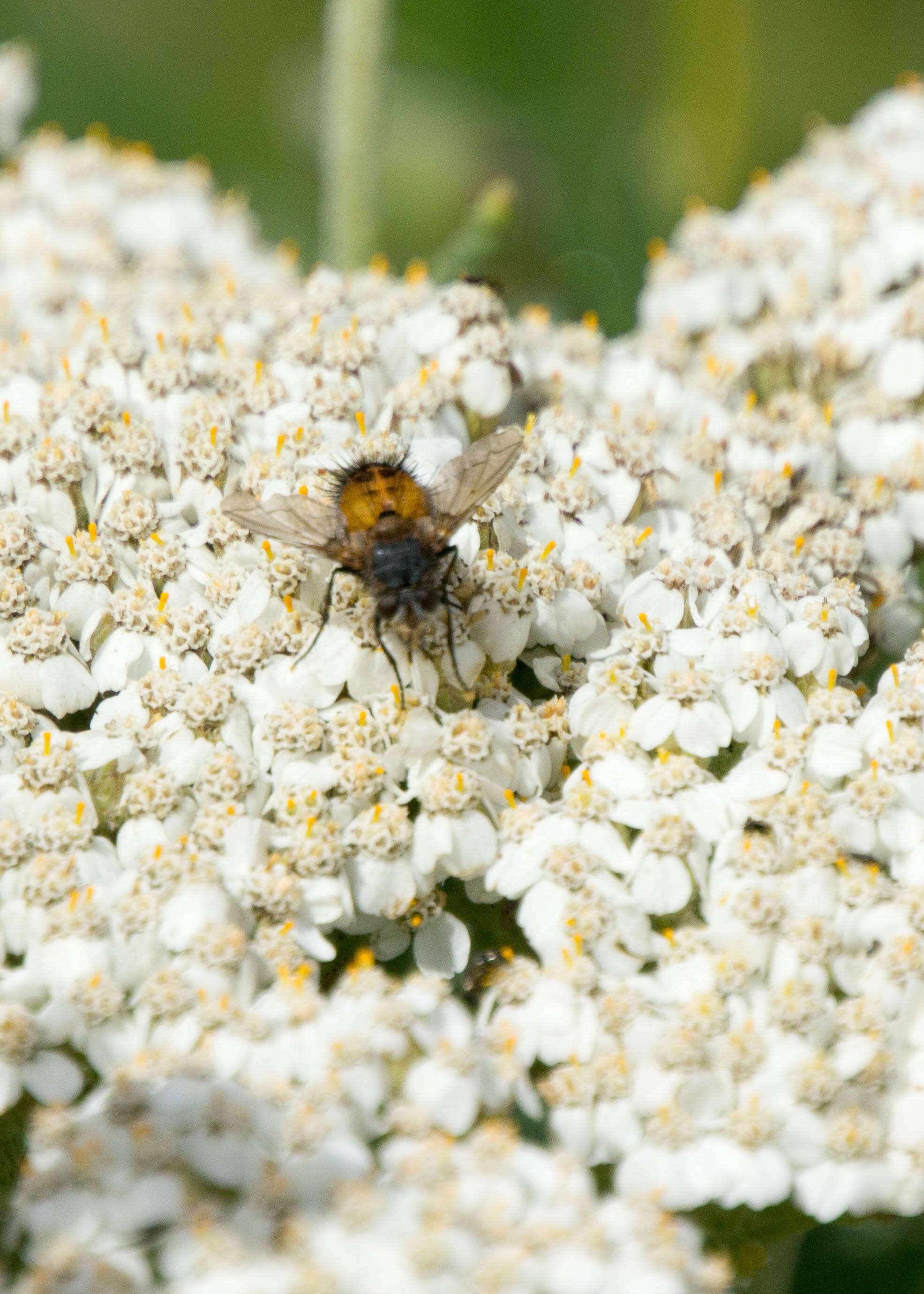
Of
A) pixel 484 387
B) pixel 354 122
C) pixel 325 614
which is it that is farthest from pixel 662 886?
pixel 354 122

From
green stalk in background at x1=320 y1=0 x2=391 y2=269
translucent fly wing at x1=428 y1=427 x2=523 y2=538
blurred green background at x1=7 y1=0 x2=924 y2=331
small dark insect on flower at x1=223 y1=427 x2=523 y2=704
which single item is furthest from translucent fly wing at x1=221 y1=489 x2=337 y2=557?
blurred green background at x1=7 y1=0 x2=924 y2=331

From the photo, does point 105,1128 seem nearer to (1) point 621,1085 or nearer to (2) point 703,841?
(1) point 621,1085

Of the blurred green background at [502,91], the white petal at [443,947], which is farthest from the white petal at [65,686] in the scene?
the blurred green background at [502,91]

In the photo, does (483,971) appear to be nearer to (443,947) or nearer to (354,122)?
(443,947)

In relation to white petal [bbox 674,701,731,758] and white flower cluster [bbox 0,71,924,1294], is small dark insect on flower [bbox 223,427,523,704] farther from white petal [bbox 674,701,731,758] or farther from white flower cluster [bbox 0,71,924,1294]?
white petal [bbox 674,701,731,758]

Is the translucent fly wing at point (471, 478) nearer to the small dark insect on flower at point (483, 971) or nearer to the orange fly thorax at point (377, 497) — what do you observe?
the orange fly thorax at point (377, 497)
